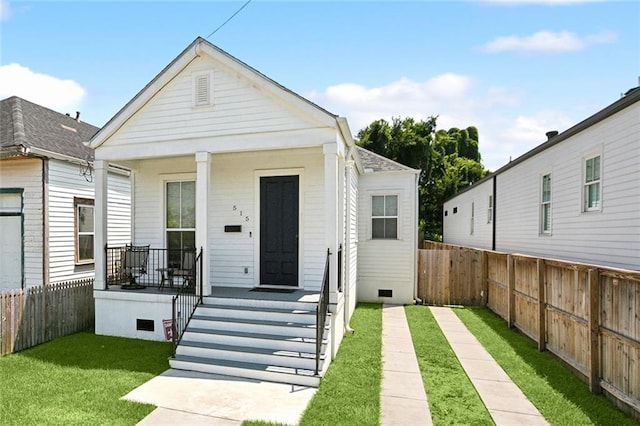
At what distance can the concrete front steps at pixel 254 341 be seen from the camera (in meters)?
5.05

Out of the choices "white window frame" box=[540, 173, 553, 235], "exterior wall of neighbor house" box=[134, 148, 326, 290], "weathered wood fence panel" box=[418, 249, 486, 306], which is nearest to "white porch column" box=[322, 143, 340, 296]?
"exterior wall of neighbor house" box=[134, 148, 326, 290]

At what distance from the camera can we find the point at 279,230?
25.4 ft

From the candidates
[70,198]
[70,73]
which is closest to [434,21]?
[70,73]

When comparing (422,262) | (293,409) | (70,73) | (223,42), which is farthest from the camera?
(422,262)

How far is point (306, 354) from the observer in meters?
5.20

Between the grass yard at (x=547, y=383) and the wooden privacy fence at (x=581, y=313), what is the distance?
16cm

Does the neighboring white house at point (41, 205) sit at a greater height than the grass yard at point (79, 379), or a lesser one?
greater

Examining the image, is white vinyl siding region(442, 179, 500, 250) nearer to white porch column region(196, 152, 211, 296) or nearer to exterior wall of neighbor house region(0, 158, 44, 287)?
white porch column region(196, 152, 211, 296)

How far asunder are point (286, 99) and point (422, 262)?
6.77 meters

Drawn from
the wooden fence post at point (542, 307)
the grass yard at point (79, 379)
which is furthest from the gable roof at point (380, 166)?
the grass yard at point (79, 379)

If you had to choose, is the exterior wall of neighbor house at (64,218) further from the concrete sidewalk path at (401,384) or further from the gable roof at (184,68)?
the concrete sidewalk path at (401,384)

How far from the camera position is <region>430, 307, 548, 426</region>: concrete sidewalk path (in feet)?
13.0

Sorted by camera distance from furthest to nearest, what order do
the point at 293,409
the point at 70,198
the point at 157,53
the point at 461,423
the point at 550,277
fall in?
the point at 70,198
the point at 157,53
the point at 550,277
the point at 293,409
the point at 461,423

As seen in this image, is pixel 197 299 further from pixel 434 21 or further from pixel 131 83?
pixel 434 21
